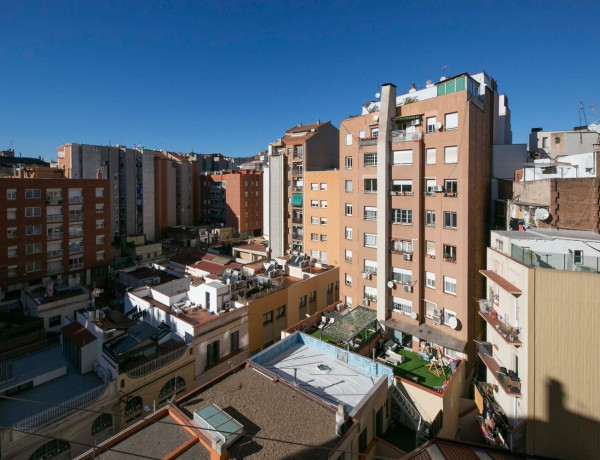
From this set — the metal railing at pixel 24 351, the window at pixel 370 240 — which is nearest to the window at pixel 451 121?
the window at pixel 370 240

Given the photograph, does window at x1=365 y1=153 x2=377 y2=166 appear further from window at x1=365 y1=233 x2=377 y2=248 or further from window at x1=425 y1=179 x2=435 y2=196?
window at x1=365 y1=233 x2=377 y2=248

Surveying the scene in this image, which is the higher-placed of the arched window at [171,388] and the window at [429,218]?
the window at [429,218]

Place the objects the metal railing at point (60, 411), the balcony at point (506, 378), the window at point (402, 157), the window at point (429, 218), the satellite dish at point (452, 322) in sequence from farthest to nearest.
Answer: the window at point (402, 157) → the window at point (429, 218) → the satellite dish at point (452, 322) → the balcony at point (506, 378) → the metal railing at point (60, 411)

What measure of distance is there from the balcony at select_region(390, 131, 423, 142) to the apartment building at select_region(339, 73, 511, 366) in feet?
0.21

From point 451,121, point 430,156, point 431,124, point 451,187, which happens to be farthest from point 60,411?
point 451,121

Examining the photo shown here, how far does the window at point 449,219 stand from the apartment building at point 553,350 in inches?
214

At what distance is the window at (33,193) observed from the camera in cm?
3659

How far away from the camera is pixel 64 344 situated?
19.9 metres

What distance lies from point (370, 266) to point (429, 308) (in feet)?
16.9

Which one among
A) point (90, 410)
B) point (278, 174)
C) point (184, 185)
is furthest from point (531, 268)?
point (184, 185)

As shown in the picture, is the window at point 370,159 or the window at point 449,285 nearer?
the window at point 449,285

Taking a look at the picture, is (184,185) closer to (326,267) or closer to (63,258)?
(63,258)

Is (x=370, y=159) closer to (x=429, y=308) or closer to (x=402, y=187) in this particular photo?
(x=402, y=187)

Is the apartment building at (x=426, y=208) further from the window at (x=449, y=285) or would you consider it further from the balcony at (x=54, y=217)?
the balcony at (x=54, y=217)
